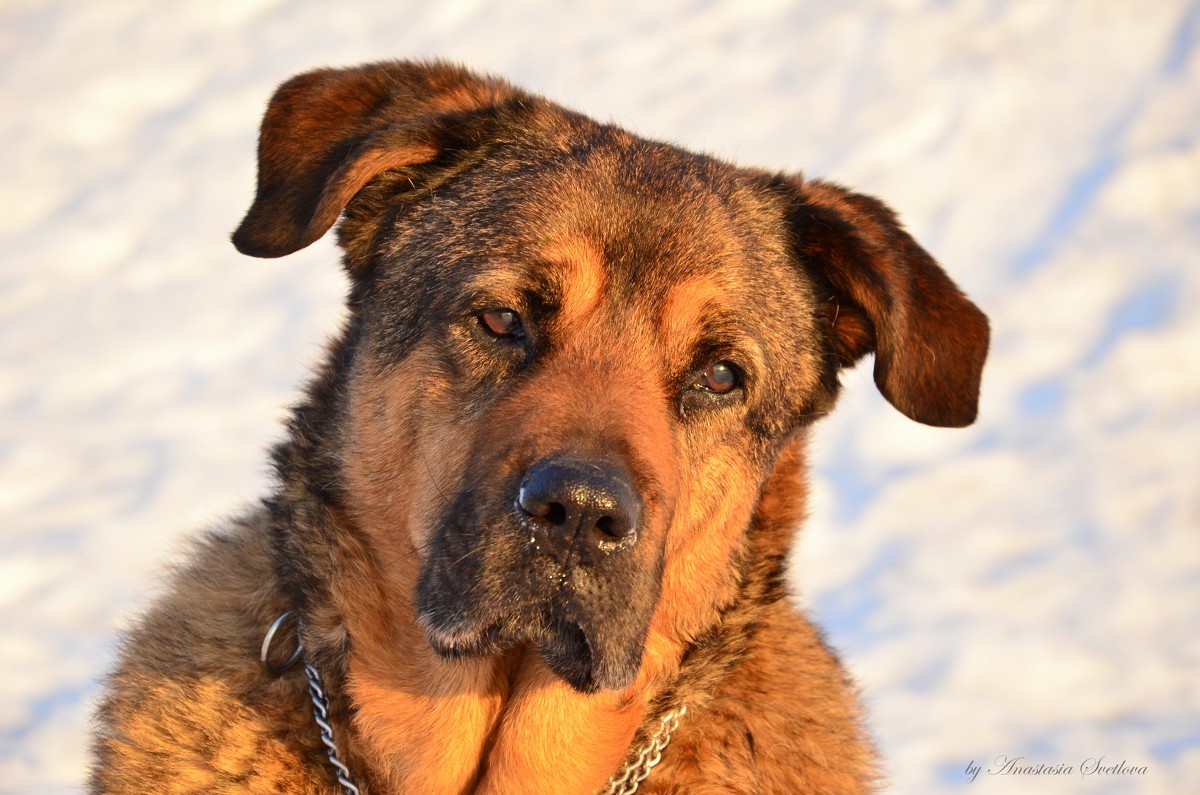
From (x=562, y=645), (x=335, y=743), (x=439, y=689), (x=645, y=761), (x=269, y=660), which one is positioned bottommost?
(x=335, y=743)

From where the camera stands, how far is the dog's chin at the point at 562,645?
4.22m

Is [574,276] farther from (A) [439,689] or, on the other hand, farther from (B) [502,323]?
(A) [439,689]

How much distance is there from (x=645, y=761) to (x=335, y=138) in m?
2.65

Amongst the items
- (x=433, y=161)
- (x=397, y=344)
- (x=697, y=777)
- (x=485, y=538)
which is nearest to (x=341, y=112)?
(x=433, y=161)

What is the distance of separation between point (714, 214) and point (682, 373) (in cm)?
74

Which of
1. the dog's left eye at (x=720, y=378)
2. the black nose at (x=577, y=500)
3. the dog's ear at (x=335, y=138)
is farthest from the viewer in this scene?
the dog's left eye at (x=720, y=378)

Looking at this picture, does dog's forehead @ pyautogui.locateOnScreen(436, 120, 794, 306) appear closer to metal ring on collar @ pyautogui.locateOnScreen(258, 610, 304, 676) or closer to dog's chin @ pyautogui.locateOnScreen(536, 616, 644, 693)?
dog's chin @ pyautogui.locateOnScreen(536, 616, 644, 693)

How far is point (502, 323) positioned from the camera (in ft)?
15.5

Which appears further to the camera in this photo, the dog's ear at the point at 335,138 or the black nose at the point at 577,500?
the dog's ear at the point at 335,138

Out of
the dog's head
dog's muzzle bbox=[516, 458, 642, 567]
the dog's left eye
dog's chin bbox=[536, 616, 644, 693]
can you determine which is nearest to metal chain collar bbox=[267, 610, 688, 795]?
the dog's head

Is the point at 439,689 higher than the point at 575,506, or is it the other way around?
the point at 575,506

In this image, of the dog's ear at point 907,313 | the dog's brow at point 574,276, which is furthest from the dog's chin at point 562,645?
the dog's ear at point 907,313

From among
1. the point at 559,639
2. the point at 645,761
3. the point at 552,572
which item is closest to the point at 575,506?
the point at 552,572

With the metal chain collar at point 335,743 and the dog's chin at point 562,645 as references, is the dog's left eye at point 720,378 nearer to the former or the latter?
the dog's chin at point 562,645
